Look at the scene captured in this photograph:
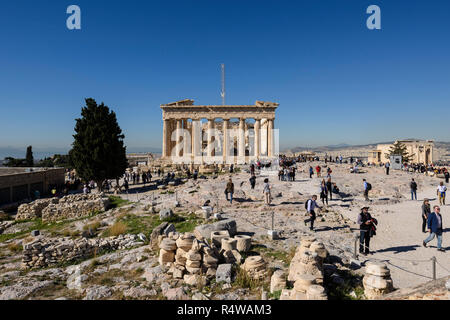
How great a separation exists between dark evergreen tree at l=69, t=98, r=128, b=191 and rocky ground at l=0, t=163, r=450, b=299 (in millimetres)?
5169

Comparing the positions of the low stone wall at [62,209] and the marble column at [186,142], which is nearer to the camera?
the low stone wall at [62,209]

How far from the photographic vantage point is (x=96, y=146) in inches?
971

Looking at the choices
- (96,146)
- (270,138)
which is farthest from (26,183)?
(270,138)

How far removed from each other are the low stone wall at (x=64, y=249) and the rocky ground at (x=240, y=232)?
15.2 inches

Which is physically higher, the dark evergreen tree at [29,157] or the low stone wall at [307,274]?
the dark evergreen tree at [29,157]

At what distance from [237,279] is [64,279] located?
19.0 feet

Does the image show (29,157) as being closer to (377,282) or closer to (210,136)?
(210,136)

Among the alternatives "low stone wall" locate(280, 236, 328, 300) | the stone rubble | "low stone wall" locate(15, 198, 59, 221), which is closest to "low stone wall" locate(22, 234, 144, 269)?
"low stone wall" locate(280, 236, 328, 300)

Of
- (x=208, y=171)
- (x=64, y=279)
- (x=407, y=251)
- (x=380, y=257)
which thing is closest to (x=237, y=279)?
(x=380, y=257)

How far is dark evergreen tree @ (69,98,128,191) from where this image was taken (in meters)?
24.5

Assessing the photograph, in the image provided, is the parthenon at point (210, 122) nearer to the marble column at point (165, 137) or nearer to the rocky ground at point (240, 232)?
the marble column at point (165, 137)

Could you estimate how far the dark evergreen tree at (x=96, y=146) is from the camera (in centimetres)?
2453

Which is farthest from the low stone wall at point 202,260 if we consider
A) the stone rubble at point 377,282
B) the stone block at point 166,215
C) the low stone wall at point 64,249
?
the stone block at point 166,215
